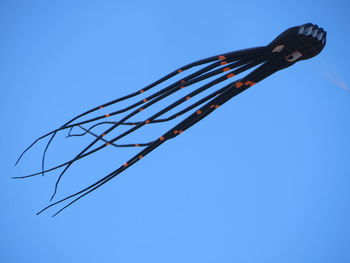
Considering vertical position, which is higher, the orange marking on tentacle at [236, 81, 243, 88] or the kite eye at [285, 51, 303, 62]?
the orange marking on tentacle at [236, 81, 243, 88]

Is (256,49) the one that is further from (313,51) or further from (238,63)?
(313,51)

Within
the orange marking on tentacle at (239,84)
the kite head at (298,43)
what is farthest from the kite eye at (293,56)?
the orange marking on tentacle at (239,84)

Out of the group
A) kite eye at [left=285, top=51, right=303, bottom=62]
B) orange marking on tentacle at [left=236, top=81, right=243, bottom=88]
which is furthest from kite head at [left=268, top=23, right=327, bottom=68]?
orange marking on tentacle at [left=236, top=81, right=243, bottom=88]

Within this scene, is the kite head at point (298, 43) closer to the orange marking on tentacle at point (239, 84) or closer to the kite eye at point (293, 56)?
the kite eye at point (293, 56)

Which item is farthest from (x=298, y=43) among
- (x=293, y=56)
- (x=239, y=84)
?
(x=239, y=84)

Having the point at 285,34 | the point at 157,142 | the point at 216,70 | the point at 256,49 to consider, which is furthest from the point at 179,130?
the point at 285,34

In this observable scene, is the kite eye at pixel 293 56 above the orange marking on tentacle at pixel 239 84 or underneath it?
underneath

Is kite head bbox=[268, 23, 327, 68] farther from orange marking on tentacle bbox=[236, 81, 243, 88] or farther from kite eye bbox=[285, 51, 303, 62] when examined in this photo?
orange marking on tentacle bbox=[236, 81, 243, 88]

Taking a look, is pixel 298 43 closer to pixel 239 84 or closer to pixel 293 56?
pixel 293 56
